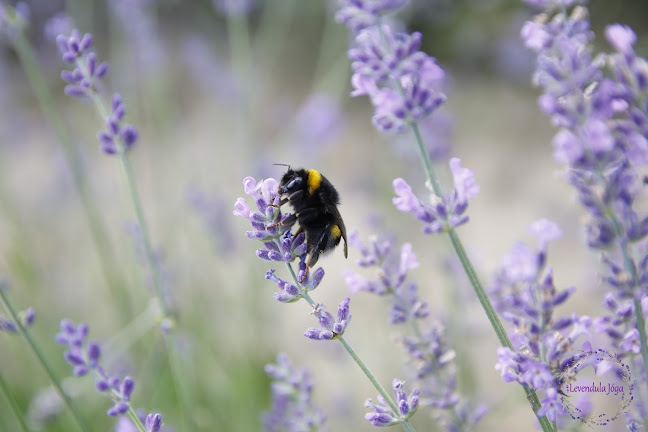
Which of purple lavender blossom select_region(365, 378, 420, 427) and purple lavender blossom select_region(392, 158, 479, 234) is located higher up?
purple lavender blossom select_region(392, 158, 479, 234)

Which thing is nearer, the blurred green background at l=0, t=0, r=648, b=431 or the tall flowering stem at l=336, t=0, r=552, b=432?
the tall flowering stem at l=336, t=0, r=552, b=432

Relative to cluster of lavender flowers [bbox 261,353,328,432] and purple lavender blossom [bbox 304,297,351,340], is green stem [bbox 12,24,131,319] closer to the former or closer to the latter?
cluster of lavender flowers [bbox 261,353,328,432]

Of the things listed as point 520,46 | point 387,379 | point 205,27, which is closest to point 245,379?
point 387,379

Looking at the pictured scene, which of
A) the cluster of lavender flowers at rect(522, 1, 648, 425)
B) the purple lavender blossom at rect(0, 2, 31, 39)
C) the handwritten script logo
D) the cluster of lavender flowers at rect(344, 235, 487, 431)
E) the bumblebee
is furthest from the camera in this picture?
the purple lavender blossom at rect(0, 2, 31, 39)

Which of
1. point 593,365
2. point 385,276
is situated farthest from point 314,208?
point 593,365

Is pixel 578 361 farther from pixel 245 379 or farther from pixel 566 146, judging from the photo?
pixel 245 379

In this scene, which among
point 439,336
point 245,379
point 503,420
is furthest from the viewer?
point 503,420

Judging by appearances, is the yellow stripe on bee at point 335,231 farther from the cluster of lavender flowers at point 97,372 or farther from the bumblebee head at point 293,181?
the cluster of lavender flowers at point 97,372

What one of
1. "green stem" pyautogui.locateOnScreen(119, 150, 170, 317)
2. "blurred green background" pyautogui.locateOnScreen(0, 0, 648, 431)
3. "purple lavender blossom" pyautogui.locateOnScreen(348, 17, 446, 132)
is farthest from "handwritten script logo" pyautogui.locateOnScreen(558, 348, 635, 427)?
"green stem" pyautogui.locateOnScreen(119, 150, 170, 317)
